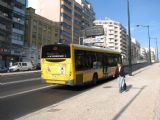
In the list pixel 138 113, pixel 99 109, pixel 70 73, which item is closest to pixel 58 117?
pixel 99 109

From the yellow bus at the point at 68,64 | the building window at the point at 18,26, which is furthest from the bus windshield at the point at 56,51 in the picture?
the building window at the point at 18,26

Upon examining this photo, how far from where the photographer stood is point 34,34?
74500mm

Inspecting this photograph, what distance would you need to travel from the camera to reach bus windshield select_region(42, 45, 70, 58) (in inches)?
675

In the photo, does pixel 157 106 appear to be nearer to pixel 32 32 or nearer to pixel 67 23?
pixel 32 32

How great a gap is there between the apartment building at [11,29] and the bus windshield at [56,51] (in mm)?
43648

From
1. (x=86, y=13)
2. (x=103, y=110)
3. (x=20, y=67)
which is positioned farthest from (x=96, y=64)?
(x=86, y=13)

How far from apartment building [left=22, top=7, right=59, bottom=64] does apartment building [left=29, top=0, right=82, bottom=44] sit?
841cm

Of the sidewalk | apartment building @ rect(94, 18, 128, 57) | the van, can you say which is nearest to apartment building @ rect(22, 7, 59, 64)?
the van

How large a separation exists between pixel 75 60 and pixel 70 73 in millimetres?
849

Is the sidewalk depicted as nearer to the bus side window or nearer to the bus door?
the bus door

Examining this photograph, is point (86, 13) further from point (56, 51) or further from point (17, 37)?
point (56, 51)

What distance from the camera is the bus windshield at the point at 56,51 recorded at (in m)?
17.1

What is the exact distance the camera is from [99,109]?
10383 mm

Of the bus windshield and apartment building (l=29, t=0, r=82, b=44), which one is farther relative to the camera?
apartment building (l=29, t=0, r=82, b=44)
